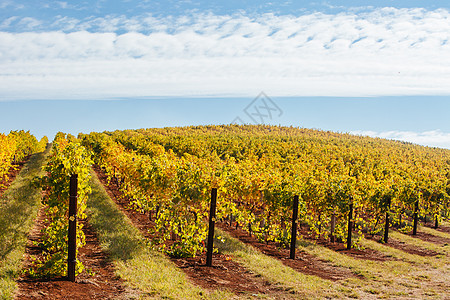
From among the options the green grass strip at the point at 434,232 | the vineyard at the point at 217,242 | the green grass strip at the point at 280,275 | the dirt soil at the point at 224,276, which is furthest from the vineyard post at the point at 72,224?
the green grass strip at the point at 434,232

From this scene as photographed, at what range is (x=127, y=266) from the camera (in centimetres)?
1152

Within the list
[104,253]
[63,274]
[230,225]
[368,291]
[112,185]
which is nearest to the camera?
[63,274]

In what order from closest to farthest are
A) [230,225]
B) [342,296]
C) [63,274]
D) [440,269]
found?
[63,274] < [342,296] < [440,269] < [230,225]

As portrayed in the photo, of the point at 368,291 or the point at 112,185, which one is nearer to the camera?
the point at 368,291

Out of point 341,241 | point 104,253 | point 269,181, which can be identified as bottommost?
point 341,241

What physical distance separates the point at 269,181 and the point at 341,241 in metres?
8.57

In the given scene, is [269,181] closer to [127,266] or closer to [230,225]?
[230,225]

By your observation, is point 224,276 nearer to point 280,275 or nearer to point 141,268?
point 280,275

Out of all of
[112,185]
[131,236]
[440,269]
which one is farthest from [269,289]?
[112,185]

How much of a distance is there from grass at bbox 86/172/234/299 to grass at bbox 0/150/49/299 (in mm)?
3063

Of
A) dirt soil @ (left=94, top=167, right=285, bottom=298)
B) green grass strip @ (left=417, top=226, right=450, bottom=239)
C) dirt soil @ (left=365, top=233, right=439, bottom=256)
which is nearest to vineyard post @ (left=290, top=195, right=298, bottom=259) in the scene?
dirt soil @ (left=94, top=167, right=285, bottom=298)

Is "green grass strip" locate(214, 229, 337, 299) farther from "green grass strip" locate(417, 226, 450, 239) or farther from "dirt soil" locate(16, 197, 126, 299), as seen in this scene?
"green grass strip" locate(417, 226, 450, 239)

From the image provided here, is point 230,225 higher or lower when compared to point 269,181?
lower

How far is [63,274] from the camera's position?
385 inches
